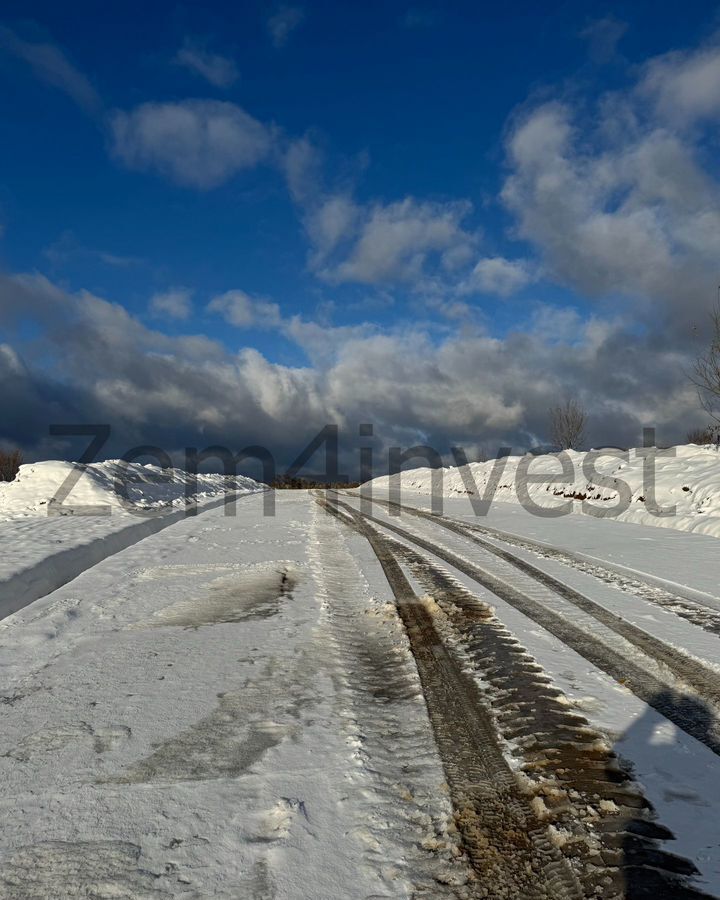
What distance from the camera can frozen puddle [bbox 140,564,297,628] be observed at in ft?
20.1

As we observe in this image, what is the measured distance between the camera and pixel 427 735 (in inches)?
136

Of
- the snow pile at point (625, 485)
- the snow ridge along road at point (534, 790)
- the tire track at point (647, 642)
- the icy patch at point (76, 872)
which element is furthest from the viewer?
the snow pile at point (625, 485)

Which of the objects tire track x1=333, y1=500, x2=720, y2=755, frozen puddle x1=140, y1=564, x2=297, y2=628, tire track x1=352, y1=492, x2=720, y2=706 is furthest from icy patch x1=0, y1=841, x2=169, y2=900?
tire track x1=352, y1=492, x2=720, y2=706

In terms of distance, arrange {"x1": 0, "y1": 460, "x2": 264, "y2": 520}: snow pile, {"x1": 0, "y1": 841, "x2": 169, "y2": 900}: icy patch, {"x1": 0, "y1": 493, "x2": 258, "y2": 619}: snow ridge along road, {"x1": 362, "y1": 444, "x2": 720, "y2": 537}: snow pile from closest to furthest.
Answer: {"x1": 0, "y1": 841, "x2": 169, "y2": 900}: icy patch
{"x1": 0, "y1": 493, "x2": 258, "y2": 619}: snow ridge along road
{"x1": 362, "y1": 444, "x2": 720, "y2": 537}: snow pile
{"x1": 0, "y1": 460, "x2": 264, "y2": 520}: snow pile

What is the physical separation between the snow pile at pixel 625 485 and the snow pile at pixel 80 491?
14703mm

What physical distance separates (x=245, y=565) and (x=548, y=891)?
747 cm

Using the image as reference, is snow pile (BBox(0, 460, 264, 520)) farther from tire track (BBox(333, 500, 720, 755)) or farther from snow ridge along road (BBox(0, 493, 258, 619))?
tire track (BBox(333, 500, 720, 755))

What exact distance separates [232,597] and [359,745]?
4097 mm

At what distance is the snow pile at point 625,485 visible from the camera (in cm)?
1549

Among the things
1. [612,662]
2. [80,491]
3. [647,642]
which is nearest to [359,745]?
[612,662]

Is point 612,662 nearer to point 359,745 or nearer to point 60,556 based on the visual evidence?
point 359,745

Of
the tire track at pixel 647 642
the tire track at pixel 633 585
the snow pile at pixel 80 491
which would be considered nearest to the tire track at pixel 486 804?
the tire track at pixel 647 642

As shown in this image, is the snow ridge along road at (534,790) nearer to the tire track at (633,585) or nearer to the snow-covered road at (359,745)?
the snow-covered road at (359,745)

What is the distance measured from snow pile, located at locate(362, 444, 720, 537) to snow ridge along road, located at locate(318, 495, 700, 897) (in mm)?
11275
